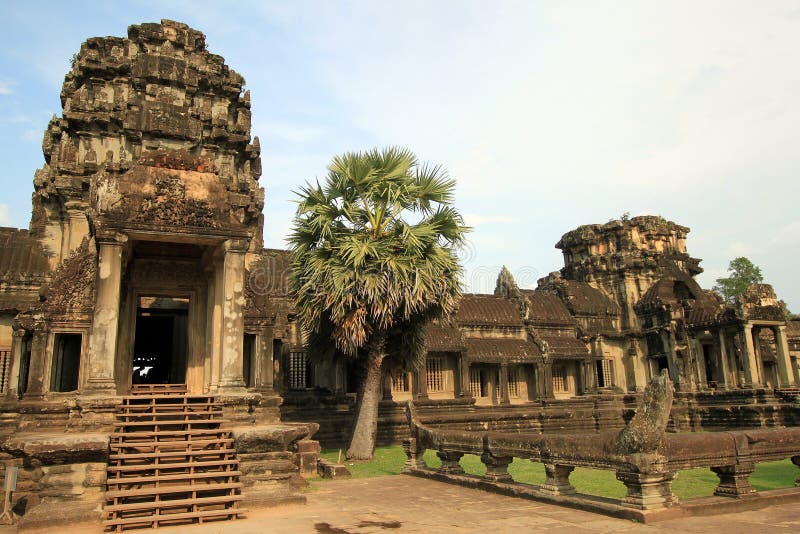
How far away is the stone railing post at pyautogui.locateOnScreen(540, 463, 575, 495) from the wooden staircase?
5.06 meters

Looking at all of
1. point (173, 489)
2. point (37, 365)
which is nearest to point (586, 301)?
point (37, 365)

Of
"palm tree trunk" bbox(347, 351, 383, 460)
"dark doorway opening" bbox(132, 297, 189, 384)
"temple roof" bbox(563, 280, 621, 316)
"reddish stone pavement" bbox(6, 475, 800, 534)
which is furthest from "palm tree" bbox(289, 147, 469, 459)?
"temple roof" bbox(563, 280, 621, 316)

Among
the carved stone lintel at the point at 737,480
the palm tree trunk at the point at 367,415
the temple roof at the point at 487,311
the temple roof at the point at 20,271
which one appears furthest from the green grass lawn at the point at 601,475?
the temple roof at the point at 20,271

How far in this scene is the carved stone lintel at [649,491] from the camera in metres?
8.53

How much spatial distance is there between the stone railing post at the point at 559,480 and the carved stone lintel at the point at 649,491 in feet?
A: 4.68

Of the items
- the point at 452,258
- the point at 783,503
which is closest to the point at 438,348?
the point at 452,258

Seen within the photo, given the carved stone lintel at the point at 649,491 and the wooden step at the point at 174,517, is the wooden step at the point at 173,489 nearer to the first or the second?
the wooden step at the point at 174,517

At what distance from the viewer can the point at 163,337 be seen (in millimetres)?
24578

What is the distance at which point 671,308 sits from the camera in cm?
3209

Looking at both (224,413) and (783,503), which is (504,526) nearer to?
(783,503)

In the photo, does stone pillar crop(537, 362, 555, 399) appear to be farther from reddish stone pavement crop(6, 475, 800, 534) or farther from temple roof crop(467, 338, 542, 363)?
reddish stone pavement crop(6, 475, 800, 534)

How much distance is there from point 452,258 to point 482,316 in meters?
11.3

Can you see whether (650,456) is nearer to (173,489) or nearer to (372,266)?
(173,489)

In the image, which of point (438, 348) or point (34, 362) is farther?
point (438, 348)
